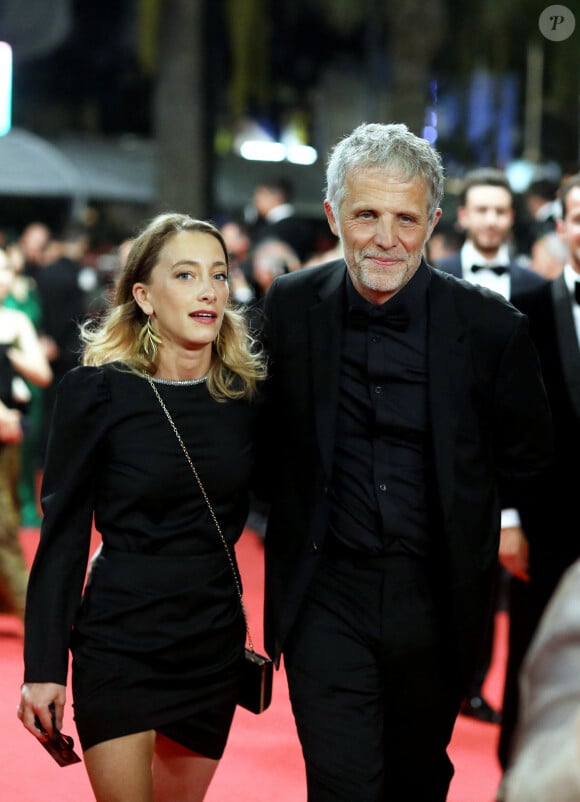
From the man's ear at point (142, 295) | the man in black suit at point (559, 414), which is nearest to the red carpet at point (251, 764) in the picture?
the man in black suit at point (559, 414)

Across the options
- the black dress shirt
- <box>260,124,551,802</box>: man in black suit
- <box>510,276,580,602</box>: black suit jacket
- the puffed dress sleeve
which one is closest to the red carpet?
<box>510,276,580,602</box>: black suit jacket

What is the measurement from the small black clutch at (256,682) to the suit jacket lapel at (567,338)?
4.46ft

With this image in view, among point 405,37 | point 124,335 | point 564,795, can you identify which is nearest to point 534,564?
point 124,335

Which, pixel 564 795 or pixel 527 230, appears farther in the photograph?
pixel 527 230

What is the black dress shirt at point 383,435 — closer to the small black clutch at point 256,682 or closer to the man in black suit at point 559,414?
the small black clutch at point 256,682

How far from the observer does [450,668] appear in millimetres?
3482

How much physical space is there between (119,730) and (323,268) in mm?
1341

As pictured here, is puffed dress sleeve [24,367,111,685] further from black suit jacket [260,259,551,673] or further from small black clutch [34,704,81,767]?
black suit jacket [260,259,551,673]

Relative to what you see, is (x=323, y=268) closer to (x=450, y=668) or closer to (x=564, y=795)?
(x=450, y=668)

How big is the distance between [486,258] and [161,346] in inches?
130

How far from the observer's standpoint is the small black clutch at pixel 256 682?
11.1ft

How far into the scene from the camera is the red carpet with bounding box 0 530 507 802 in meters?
4.82

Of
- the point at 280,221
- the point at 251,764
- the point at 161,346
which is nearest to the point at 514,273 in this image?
the point at 251,764

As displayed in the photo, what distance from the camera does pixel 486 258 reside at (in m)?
6.45
